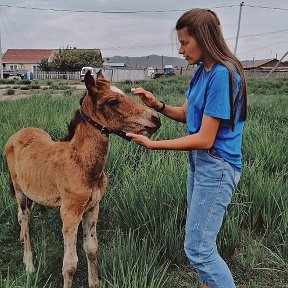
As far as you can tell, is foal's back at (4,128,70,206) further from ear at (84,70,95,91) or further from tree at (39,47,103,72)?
tree at (39,47,103,72)

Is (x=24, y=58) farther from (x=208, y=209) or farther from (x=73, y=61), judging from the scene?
(x=208, y=209)

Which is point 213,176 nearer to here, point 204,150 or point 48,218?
point 204,150

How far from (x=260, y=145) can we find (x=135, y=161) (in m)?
1.37

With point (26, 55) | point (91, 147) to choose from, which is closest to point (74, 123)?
point (91, 147)

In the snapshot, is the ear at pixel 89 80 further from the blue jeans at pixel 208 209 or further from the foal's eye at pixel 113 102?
the blue jeans at pixel 208 209

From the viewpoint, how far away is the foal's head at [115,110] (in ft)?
7.75

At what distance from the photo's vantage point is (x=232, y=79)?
2.08 metres

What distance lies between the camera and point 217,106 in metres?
2.07

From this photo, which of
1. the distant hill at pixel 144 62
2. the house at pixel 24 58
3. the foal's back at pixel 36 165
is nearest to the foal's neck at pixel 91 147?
the foal's back at pixel 36 165

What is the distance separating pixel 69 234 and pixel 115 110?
31.4 inches

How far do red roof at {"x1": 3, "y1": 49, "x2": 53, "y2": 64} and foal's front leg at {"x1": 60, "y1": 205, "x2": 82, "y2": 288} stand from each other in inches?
2727

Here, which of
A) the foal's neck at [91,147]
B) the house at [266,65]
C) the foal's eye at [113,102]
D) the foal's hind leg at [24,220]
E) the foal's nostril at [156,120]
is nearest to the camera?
the foal's nostril at [156,120]

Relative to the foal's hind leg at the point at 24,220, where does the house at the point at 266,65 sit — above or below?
below

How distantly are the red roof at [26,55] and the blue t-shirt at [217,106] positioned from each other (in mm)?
69628
